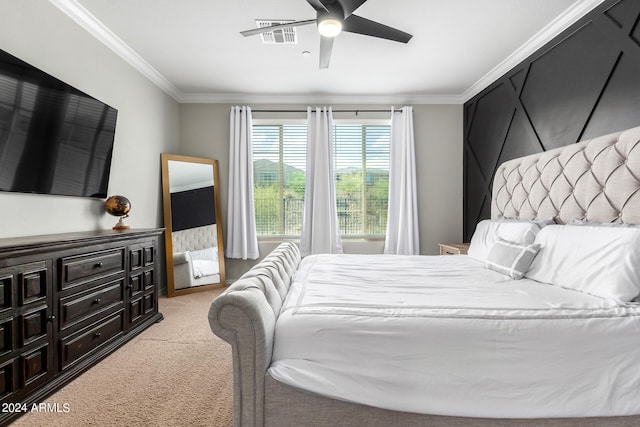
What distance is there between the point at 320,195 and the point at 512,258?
2780mm

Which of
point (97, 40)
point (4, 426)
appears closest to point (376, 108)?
point (97, 40)

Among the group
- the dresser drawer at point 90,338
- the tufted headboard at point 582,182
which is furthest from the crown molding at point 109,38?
the tufted headboard at point 582,182

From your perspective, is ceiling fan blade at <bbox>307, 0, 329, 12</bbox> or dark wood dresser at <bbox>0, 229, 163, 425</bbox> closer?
dark wood dresser at <bbox>0, 229, 163, 425</bbox>

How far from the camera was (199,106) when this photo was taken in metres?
4.74

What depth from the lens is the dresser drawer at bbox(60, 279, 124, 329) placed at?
6.78 ft

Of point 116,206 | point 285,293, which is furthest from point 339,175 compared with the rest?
point 285,293

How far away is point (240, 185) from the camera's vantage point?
15.1ft

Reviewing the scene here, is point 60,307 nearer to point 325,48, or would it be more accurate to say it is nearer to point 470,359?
point 470,359

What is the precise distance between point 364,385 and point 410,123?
13.1 ft

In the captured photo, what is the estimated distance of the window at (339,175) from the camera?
16.0 ft

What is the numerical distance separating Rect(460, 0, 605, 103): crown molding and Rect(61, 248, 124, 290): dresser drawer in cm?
399

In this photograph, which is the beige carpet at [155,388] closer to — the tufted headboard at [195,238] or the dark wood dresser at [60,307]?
the dark wood dresser at [60,307]

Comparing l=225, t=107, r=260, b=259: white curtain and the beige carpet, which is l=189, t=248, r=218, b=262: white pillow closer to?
l=225, t=107, r=260, b=259: white curtain

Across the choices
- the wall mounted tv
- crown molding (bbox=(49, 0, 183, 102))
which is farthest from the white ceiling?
the wall mounted tv
